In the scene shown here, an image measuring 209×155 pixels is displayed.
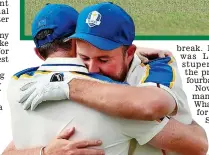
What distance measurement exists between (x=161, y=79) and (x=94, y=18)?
0.22 m

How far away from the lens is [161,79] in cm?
158

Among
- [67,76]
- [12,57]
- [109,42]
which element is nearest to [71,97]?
[67,76]

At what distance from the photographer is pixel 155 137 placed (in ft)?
5.02

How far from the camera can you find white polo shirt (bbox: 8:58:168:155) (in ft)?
4.99

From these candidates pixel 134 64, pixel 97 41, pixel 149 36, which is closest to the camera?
pixel 97 41

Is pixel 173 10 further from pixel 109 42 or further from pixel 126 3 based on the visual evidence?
pixel 109 42

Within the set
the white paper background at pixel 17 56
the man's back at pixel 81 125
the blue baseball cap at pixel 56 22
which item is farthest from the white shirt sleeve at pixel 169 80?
the white paper background at pixel 17 56

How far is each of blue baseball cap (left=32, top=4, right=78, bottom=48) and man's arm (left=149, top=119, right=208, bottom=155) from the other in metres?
0.34

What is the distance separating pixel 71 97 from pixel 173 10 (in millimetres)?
1146

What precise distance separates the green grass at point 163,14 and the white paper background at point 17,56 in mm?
43

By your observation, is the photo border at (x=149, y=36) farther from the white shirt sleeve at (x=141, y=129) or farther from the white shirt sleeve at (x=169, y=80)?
the white shirt sleeve at (x=141, y=129)

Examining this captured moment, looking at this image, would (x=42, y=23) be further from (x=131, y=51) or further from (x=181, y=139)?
(x=181, y=139)

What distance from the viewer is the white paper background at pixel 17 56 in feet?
8.04

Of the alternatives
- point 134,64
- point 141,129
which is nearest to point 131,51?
point 134,64
